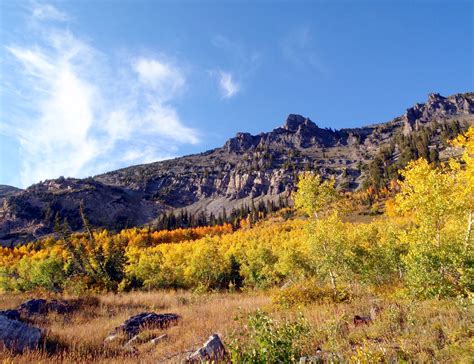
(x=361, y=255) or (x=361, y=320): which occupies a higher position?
(x=361, y=320)

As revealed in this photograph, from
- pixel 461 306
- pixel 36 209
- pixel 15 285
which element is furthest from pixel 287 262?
pixel 36 209

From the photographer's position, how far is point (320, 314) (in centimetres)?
1135

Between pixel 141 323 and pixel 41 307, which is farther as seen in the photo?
pixel 41 307

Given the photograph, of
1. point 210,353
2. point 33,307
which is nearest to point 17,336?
point 210,353

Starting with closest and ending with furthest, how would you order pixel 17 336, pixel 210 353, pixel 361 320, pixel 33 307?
1. pixel 210 353
2. pixel 17 336
3. pixel 361 320
4. pixel 33 307

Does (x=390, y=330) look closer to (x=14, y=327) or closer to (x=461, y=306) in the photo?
(x=461, y=306)

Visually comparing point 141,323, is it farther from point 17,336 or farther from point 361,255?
point 361,255

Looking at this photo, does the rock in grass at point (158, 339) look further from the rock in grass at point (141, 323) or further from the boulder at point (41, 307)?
the boulder at point (41, 307)

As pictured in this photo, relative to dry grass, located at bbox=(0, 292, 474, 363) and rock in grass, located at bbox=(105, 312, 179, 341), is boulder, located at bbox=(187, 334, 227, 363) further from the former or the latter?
rock in grass, located at bbox=(105, 312, 179, 341)

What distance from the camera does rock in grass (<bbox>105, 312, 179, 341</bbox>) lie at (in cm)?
1142

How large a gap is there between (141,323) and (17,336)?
14.8ft

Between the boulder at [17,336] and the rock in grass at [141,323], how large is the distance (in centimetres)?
232

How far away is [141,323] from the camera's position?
12.5 meters

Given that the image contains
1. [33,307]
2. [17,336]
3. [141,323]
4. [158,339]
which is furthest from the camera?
[33,307]
